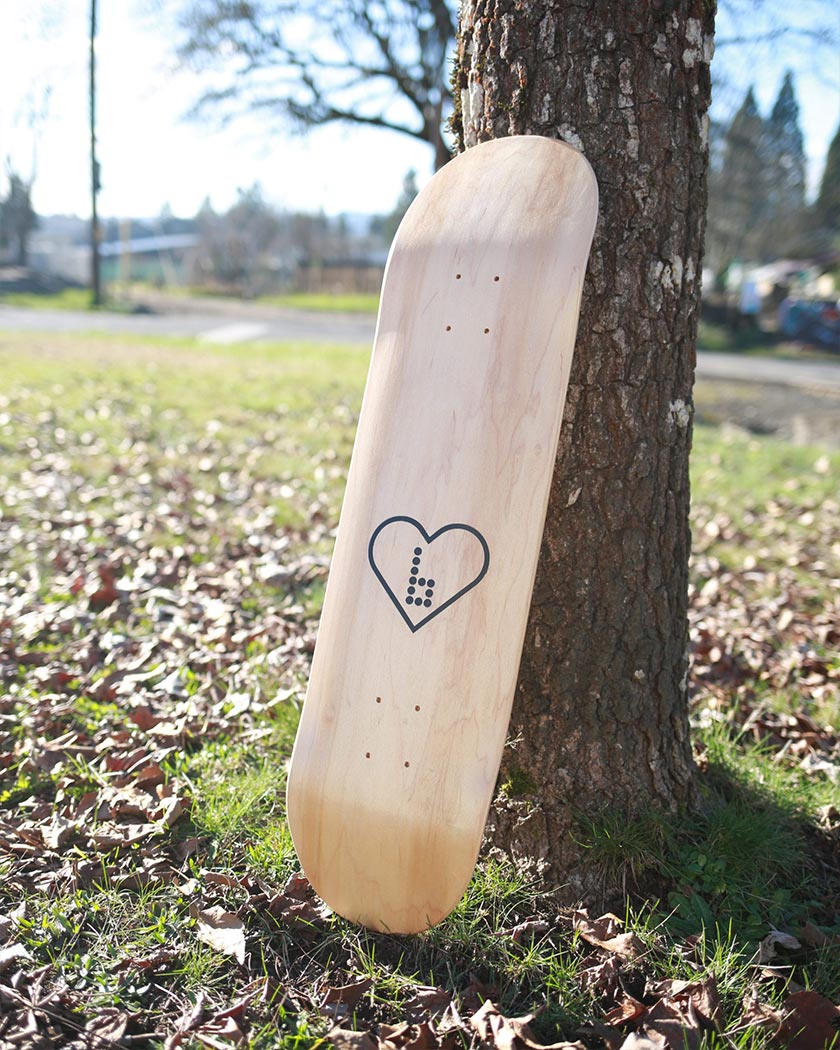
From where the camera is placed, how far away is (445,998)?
170cm

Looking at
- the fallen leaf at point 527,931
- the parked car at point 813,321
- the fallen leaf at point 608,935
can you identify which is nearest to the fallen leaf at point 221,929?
the fallen leaf at point 527,931

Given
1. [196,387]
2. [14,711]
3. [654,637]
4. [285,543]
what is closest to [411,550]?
[654,637]

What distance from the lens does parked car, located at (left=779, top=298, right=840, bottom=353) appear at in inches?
830

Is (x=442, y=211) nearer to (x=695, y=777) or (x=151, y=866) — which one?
(x=695, y=777)

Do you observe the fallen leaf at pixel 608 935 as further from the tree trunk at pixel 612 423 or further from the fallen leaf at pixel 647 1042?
the fallen leaf at pixel 647 1042

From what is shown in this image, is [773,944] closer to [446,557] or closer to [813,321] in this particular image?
A: [446,557]

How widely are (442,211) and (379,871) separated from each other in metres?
1.51

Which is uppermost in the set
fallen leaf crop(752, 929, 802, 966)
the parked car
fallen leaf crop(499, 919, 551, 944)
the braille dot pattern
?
the parked car

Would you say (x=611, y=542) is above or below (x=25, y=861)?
above

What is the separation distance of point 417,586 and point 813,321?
22737mm

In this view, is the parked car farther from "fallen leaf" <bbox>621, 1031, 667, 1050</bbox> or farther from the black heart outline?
"fallen leaf" <bbox>621, 1031, 667, 1050</bbox>

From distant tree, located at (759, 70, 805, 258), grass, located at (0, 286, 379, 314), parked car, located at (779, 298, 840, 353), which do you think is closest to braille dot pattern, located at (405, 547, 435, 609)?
grass, located at (0, 286, 379, 314)

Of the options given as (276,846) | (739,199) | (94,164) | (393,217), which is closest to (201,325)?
(94,164)

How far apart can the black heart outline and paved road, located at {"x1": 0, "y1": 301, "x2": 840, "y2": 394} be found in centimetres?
1248
